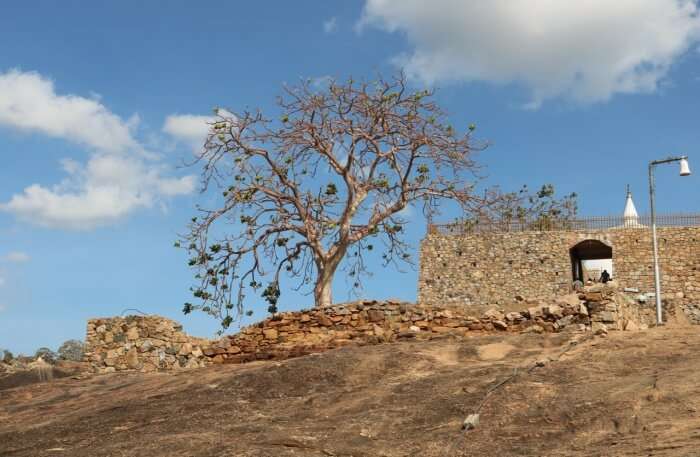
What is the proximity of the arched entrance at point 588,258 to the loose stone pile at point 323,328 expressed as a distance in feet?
62.6

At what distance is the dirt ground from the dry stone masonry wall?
68.6ft

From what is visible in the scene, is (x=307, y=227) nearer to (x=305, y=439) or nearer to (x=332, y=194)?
(x=332, y=194)

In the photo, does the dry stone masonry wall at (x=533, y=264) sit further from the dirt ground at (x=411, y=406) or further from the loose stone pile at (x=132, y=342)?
the dirt ground at (x=411, y=406)

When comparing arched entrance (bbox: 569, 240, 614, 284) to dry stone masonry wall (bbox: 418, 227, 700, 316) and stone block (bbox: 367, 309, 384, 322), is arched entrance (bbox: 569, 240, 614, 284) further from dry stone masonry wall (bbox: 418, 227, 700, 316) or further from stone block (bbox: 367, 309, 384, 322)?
stone block (bbox: 367, 309, 384, 322)

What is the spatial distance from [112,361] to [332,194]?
740 cm

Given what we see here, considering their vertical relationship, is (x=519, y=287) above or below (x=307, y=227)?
below

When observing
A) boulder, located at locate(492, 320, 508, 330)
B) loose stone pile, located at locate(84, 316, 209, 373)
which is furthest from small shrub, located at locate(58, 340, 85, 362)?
boulder, located at locate(492, 320, 508, 330)

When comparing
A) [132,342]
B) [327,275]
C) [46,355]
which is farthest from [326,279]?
[46,355]

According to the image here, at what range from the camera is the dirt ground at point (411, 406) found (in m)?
7.55

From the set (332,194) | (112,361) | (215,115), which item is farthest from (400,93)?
(112,361)

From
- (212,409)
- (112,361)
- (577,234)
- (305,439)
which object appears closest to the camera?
(305,439)

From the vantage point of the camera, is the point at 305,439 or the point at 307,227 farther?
the point at 307,227

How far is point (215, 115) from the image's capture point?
20.8 m

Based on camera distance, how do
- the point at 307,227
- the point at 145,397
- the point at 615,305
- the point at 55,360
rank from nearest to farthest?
1. the point at 145,397
2. the point at 615,305
3. the point at 307,227
4. the point at 55,360
